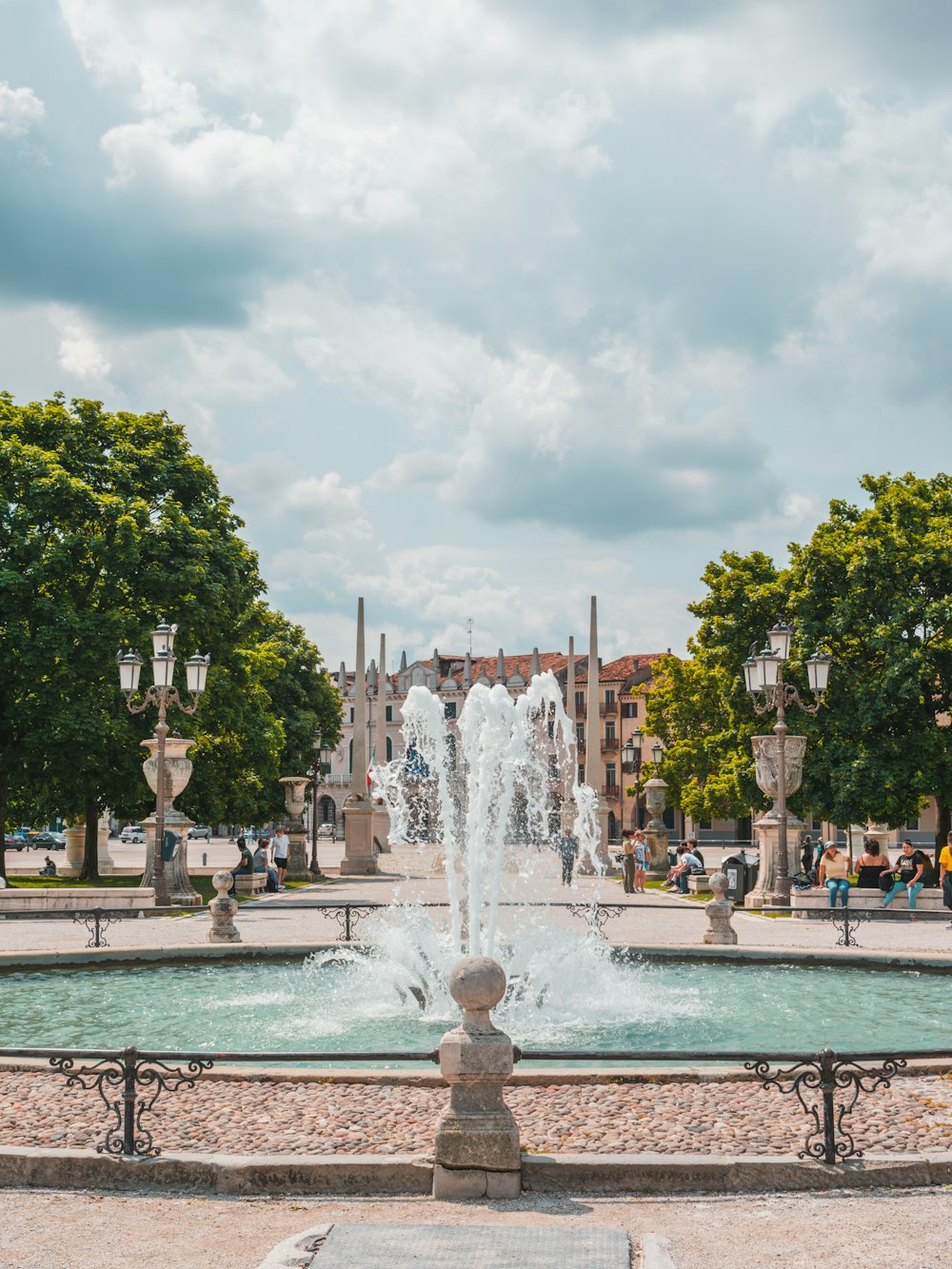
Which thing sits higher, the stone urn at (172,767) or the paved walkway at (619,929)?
the stone urn at (172,767)

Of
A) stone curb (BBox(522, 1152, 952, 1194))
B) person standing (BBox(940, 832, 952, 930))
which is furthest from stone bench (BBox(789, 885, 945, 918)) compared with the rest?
stone curb (BBox(522, 1152, 952, 1194))

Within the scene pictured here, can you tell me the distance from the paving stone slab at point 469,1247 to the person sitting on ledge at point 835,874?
1948 cm

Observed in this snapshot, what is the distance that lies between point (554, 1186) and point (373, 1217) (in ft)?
3.52

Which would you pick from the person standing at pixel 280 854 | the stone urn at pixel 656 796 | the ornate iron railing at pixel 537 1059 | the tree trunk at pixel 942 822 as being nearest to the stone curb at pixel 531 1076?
the ornate iron railing at pixel 537 1059

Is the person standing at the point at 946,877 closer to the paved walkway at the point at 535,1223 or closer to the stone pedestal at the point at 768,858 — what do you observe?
the stone pedestal at the point at 768,858

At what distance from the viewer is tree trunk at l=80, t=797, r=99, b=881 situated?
111 feet

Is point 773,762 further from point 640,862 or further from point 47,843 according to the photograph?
point 47,843

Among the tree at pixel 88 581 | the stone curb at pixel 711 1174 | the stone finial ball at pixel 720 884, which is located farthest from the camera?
the tree at pixel 88 581

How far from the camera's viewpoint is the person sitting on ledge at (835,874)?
988 inches

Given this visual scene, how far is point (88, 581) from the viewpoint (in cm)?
3325

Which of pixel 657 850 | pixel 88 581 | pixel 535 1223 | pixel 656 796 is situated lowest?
pixel 657 850

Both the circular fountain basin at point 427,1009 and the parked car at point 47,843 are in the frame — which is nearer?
the circular fountain basin at point 427,1009

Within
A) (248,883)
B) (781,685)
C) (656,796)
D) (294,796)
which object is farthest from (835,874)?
(656,796)

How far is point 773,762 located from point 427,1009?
1615 centimetres
